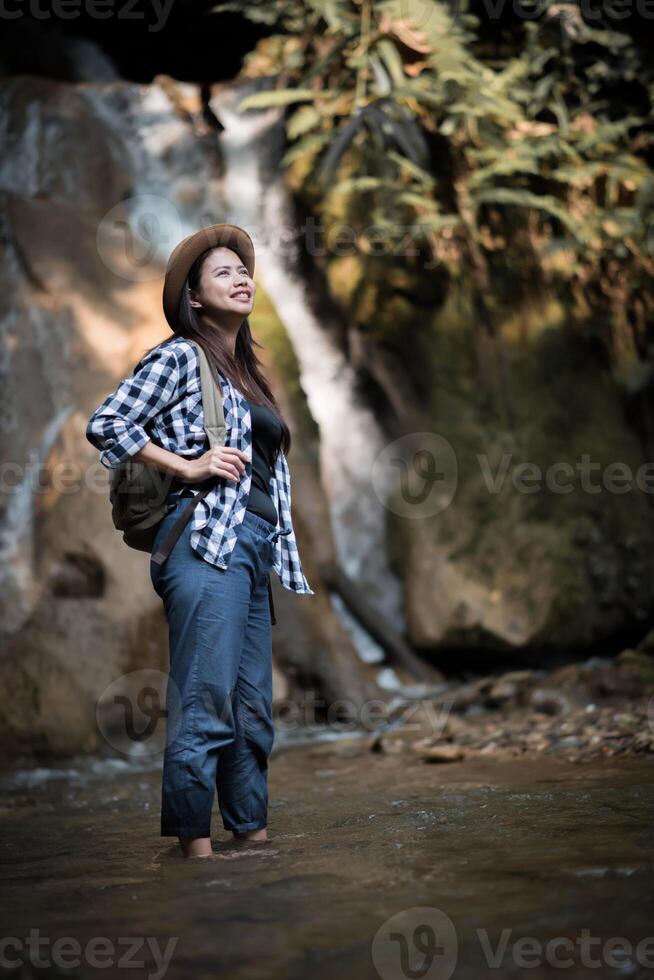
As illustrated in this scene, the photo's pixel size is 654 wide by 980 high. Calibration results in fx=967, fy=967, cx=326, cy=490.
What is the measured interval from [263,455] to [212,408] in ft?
1.09

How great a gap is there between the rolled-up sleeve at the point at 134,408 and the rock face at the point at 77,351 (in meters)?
4.20

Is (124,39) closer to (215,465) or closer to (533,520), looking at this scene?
(533,520)

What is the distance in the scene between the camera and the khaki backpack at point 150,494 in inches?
128

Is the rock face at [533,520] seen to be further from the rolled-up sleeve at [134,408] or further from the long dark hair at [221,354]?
the rolled-up sleeve at [134,408]

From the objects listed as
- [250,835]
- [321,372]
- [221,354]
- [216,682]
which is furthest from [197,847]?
[321,372]

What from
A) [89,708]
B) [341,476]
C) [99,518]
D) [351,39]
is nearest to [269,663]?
[89,708]

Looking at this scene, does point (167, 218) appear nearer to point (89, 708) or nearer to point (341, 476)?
point (341, 476)

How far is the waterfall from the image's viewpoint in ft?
30.0

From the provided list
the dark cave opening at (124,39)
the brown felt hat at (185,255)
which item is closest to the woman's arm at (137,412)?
the brown felt hat at (185,255)

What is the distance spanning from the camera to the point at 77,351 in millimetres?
8312

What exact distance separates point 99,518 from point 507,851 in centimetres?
540

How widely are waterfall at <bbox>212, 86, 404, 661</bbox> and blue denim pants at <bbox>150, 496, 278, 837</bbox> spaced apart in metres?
5.10

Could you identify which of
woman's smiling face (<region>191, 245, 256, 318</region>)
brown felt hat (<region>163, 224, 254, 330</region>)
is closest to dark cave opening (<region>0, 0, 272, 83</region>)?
brown felt hat (<region>163, 224, 254, 330</region>)

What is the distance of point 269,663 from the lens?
361cm
